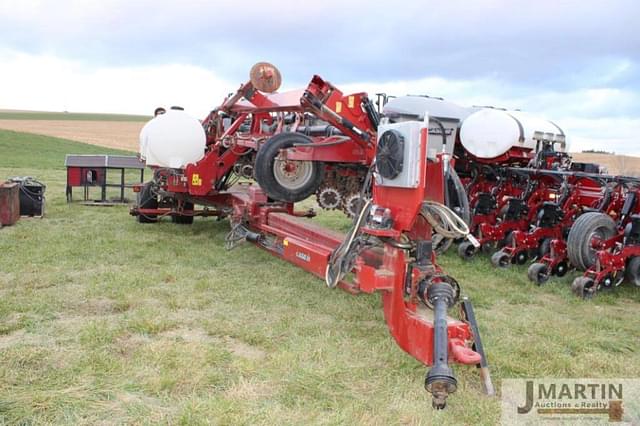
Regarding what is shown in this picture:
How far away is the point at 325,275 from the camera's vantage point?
4.24 meters

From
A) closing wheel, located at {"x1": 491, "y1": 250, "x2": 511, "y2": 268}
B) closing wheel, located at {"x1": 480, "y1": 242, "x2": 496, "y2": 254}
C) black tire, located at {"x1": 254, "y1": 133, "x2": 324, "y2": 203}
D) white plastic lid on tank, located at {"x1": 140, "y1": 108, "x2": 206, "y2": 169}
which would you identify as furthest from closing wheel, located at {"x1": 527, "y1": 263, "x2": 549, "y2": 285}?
white plastic lid on tank, located at {"x1": 140, "y1": 108, "x2": 206, "y2": 169}

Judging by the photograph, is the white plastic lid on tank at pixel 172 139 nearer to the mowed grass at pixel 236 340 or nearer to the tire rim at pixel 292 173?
the mowed grass at pixel 236 340

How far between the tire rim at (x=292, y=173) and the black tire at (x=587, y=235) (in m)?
2.72

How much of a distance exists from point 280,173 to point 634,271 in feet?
12.0

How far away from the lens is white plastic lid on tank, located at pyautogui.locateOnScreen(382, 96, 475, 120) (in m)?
7.65

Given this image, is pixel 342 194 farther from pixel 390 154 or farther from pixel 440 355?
pixel 440 355

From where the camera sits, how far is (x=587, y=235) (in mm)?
5598

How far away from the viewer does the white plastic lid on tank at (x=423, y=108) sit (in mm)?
7650

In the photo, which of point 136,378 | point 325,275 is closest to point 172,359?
point 136,378

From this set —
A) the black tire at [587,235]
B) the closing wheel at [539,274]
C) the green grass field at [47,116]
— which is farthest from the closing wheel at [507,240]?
the green grass field at [47,116]

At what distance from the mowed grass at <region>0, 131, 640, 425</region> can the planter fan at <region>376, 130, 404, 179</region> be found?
121 cm

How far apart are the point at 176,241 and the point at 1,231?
91.7 inches

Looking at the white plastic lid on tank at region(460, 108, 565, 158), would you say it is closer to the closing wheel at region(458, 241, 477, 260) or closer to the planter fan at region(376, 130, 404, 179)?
the closing wheel at region(458, 241, 477, 260)

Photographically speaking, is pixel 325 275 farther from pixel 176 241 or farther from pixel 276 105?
pixel 176 241
